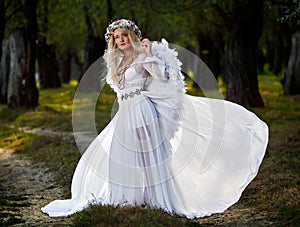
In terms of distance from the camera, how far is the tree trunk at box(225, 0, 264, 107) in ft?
59.6

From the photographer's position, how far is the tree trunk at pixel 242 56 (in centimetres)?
1817

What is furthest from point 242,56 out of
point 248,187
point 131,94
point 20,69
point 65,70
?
point 65,70

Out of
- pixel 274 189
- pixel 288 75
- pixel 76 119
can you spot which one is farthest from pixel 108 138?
pixel 288 75

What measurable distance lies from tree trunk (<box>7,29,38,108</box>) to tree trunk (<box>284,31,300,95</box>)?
10578 millimetres

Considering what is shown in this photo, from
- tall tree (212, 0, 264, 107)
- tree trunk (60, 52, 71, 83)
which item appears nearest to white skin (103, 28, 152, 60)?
tall tree (212, 0, 264, 107)

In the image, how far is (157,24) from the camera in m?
28.3

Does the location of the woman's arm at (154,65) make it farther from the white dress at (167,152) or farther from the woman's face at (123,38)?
the woman's face at (123,38)

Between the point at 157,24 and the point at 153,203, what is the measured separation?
2162 cm

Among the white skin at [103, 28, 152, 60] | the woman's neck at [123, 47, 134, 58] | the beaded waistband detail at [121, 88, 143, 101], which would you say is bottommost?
the beaded waistband detail at [121, 88, 143, 101]

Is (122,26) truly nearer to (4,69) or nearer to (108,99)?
(4,69)

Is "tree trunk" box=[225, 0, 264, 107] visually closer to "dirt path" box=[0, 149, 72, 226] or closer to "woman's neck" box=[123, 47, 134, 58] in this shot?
"dirt path" box=[0, 149, 72, 226]

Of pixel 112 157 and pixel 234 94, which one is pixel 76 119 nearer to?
pixel 112 157

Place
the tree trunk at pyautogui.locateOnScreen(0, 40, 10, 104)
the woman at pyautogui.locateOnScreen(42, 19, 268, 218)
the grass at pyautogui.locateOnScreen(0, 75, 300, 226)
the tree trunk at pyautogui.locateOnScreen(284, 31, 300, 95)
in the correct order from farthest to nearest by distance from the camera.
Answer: the tree trunk at pyautogui.locateOnScreen(284, 31, 300, 95)
the tree trunk at pyautogui.locateOnScreen(0, 40, 10, 104)
the woman at pyautogui.locateOnScreen(42, 19, 268, 218)
the grass at pyautogui.locateOnScreen(0, 75, 300, 226)

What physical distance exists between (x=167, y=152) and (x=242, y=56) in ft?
37.5
